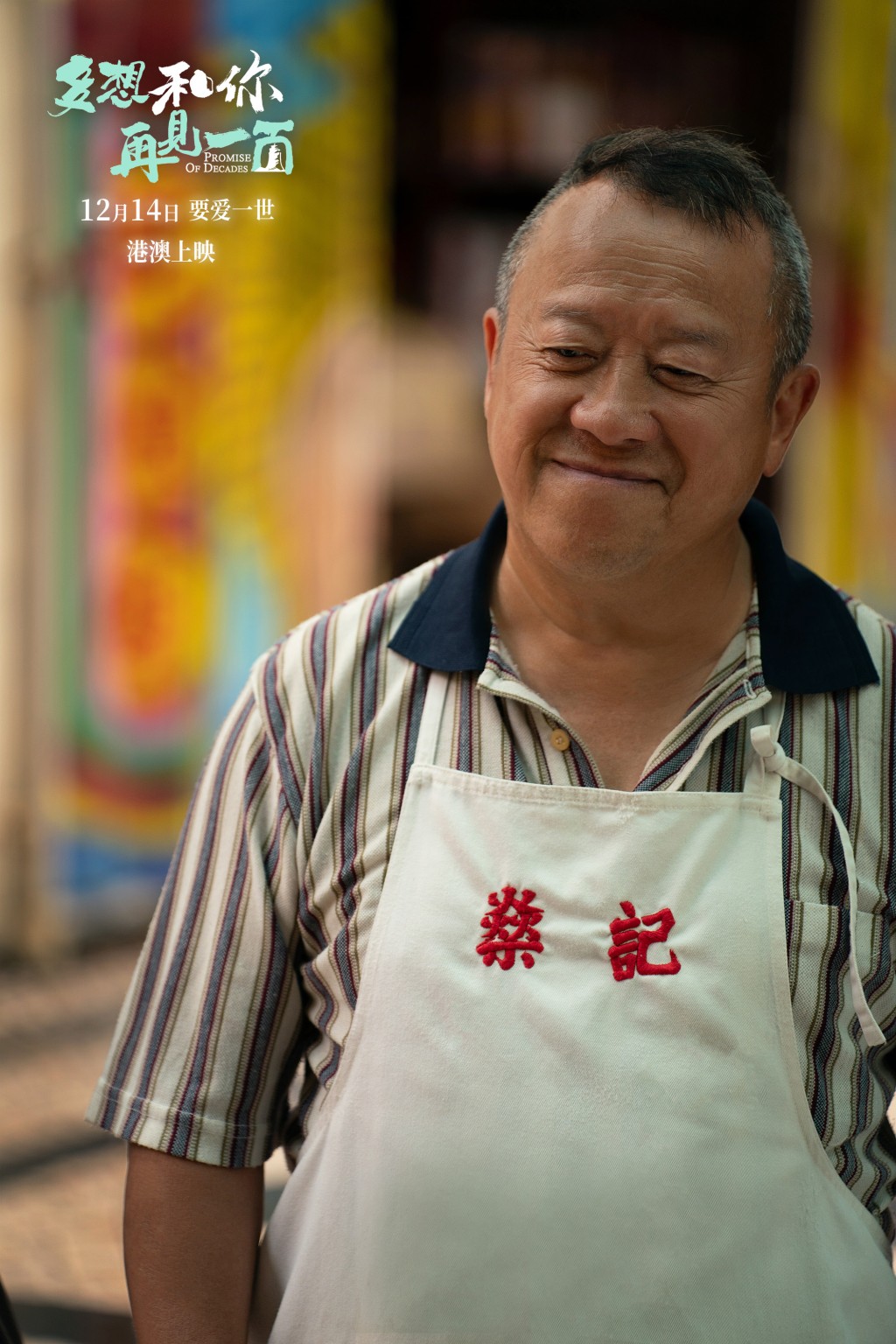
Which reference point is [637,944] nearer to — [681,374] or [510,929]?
[510,929]

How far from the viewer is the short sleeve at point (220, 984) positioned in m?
1.40

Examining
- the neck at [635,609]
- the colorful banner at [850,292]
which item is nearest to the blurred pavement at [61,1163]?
the neck at [635,609]

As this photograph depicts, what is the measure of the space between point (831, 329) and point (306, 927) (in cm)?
315

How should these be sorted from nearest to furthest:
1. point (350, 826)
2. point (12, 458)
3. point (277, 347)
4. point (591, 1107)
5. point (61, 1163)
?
point (591, 1107)
point (350, 826)
point (61, 1163)
point (12, 458)
point (277, 347)

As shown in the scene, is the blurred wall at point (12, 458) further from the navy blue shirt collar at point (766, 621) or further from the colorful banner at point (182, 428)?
the navy blue shirt collar at point (766, 621)

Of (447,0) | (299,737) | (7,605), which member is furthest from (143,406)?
(299,737)

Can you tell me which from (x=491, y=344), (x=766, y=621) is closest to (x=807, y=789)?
(x=766, y=621)

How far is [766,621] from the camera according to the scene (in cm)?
146

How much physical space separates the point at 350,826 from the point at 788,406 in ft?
1.92

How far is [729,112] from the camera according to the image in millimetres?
4266

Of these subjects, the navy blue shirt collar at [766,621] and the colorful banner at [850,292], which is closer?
the navy blue shirt collar at [766,621]

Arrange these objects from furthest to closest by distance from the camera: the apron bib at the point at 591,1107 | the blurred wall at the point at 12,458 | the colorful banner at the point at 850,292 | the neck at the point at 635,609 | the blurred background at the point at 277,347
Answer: the colorful banner at the point at 850,292, the blurred background at the point at 277,347, the blurred wall at the point at 12,458, the neck at the point at 635,609, the apron bib at the point at 591,1107

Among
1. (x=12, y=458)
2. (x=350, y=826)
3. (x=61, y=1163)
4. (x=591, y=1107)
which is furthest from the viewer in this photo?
(x=12, y=458)

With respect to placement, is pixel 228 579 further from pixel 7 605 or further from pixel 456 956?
pixel 456 956
